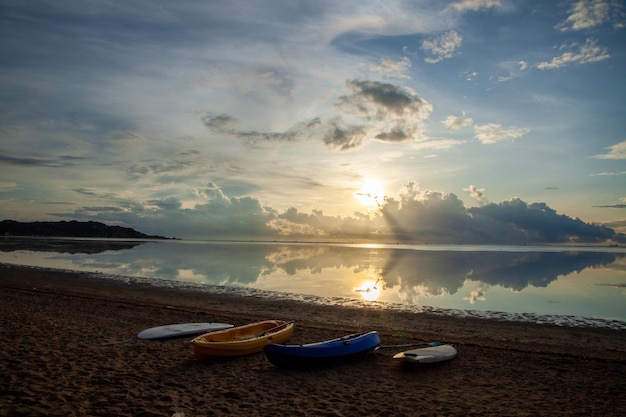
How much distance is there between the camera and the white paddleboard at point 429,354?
11.5 metres

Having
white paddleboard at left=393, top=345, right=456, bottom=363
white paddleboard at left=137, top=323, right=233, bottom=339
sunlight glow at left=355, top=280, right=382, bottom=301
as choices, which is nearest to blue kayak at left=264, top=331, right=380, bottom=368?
white paddleboard at left=393, top=345, right=456, bottom=363

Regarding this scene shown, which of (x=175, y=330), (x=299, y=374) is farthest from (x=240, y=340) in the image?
(x=175, y=330)

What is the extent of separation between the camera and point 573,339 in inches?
643

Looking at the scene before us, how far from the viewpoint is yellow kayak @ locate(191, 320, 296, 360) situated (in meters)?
11.5

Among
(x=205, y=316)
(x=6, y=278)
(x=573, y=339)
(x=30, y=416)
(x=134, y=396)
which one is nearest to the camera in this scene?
(x=30, y=416)

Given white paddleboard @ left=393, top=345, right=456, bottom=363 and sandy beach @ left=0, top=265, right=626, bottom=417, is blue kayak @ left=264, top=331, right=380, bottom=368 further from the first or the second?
white paddleboard @ left=393, top=345, right=456, bottom=363

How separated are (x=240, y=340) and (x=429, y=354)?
231 inches

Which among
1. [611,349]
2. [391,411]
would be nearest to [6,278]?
[391,411]

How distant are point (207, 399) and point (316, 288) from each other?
899 inches

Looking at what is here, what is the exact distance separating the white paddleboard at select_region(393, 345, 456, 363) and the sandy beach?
267mm

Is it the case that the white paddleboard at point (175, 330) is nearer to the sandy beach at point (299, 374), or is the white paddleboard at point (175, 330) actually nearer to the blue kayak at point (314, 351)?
the sandy beach at point (299, 374)

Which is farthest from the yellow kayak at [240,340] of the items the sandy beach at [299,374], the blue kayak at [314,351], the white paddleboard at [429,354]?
the white paddleboard at [429,354]

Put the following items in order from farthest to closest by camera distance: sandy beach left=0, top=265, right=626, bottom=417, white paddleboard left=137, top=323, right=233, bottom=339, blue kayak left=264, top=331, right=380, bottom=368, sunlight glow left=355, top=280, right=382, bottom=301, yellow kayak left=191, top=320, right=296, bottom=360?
sunlight glow left=355, top=280, right=382, bottom=301
white paddleboard left=137, top=323, right=233, bottom=339
yellow kayak left=191, top=320, right=296, bottom=360
blue kayak left=264, top=331, right=380, bottom=368
sandy beach left=0, top=265, right=626, bottom=417

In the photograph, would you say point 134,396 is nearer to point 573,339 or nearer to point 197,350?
point 197,350
